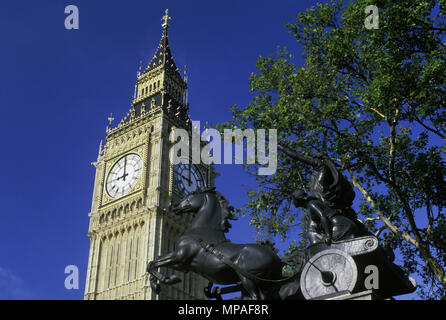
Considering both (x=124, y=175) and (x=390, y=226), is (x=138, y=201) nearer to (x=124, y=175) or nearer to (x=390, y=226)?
(x=124, y=175)

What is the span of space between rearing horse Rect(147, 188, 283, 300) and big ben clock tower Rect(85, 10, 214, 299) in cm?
3804

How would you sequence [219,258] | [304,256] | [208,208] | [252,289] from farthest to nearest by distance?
[208,208] < [304,256] < [219,258] < [252,289]

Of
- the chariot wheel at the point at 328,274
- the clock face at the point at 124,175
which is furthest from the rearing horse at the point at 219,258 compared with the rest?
the clock face at the point at 124,175

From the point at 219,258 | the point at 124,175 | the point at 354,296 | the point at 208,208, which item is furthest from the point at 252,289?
the point at 124,175

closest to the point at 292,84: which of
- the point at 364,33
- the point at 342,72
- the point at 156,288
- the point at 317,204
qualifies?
the point at 342,72

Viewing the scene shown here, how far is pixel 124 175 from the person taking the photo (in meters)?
53.0

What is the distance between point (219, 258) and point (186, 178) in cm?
4488

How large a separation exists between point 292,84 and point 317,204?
10.3 m

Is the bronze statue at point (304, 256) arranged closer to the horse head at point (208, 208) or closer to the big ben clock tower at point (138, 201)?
the horse head at point (208, 208)

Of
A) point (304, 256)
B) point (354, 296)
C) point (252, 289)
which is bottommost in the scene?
point (354, 296)

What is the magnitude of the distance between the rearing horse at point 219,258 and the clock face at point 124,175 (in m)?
43.2

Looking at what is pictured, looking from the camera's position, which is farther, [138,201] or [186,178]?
[186,178]

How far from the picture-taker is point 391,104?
15.7 m
